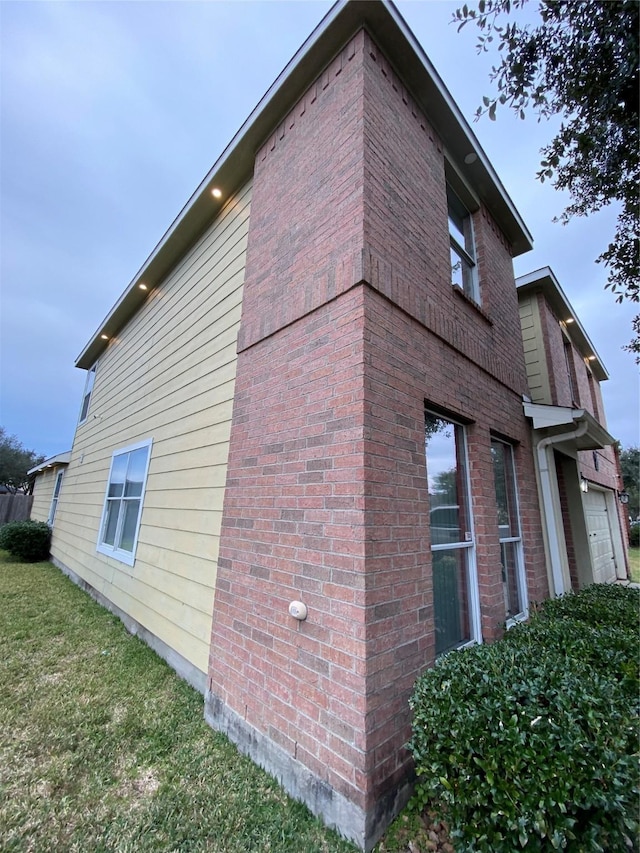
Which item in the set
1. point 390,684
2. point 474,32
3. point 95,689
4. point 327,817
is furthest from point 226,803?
point 474,32

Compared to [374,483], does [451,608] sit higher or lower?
lower

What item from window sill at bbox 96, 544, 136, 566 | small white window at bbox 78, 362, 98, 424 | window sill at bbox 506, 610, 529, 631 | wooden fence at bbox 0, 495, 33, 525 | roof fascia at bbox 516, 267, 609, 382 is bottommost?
window sill at bbox 506, 610, 529, 631

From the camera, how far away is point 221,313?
450cm

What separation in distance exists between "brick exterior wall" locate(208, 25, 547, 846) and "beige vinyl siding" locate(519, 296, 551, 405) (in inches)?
99.7

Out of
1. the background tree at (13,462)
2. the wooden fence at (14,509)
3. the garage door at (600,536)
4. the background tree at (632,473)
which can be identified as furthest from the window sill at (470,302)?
the background tree at (13,462)

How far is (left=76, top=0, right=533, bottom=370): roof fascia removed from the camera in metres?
3.24

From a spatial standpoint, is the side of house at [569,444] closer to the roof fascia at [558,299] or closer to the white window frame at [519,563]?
the roof fascia at [558,299]

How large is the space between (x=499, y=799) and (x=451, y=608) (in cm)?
158

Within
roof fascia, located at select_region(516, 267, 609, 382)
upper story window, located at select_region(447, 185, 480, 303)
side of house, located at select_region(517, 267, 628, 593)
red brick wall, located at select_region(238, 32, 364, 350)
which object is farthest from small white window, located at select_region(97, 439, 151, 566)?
roof fascia, located at select_region(516, 267, 609, 382)

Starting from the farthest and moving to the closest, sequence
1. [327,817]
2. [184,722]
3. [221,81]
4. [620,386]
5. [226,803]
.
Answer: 1. [620,386]
2. [221,81]
3. [184,722]
4. [226,803]
5. [327,817]

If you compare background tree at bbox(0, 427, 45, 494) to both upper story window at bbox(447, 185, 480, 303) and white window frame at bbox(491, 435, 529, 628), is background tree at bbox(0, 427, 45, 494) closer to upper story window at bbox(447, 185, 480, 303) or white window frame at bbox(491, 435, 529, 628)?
upper story window at bbox(447, 185, 480, 303)

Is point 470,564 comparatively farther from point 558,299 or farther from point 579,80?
point 558,299

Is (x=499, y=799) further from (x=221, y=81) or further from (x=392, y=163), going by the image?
(x=221, y=81)

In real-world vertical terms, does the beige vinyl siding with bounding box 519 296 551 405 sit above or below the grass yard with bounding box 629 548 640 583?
above
